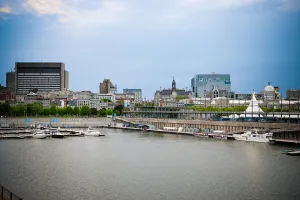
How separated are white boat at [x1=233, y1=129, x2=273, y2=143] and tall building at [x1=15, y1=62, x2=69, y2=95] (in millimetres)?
121008

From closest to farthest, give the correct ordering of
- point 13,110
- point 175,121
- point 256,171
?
point 256,171, point 175,121, point 13,110

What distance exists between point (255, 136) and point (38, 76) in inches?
5068

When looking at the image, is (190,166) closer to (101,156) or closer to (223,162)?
(223,162)

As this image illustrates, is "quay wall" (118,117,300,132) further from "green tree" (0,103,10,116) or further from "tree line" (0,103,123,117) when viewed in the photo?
"green tree" (0,103,10,116)

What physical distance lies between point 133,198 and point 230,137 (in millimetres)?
30867

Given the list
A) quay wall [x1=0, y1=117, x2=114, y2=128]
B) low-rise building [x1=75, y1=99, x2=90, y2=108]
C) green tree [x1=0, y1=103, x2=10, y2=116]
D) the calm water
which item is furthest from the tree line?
the calm water

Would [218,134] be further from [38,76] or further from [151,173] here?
[38,76]

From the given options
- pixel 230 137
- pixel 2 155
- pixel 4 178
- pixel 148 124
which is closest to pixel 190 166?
pixel 4 178

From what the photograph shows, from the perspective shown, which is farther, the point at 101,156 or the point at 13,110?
the point at 13,110

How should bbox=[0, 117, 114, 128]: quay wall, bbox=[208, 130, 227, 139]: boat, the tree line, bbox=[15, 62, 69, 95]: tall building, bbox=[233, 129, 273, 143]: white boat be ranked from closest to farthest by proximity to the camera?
bbox=[233, 129, 273, 143]: white boat → bbox=[208, 130, 227, 139]: boat → bbox=[0, 117, 114, 128]: quay wall → the tree line → bbox=[15, 62, 69, 95]: tall building

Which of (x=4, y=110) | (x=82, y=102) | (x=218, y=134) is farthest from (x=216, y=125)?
(x=82, y=102)

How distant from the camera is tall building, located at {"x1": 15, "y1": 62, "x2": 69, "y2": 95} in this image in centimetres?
15550

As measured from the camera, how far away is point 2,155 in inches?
1400

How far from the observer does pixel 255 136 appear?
45188 mm
